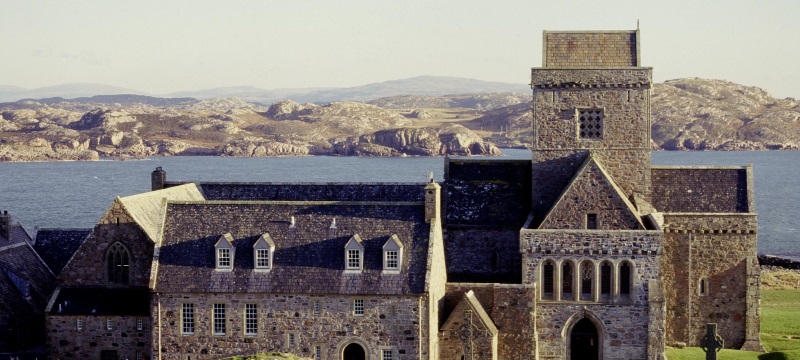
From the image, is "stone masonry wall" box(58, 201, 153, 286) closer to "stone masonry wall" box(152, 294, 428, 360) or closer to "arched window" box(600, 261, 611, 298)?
"stone masonry wall" box(152, 294, 428, 360)

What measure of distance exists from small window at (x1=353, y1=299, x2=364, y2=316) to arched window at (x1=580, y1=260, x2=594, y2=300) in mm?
Result: 9503

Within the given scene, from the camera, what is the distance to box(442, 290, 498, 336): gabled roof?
44062 mm

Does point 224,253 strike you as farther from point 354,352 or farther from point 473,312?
point 473,312

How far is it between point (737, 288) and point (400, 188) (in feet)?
53.3

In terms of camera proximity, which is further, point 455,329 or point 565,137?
point 565,137

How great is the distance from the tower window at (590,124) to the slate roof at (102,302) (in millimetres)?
20763

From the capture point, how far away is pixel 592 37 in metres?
51.4

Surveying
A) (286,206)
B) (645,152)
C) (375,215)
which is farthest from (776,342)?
(286,206)

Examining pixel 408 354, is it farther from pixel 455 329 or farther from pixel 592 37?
pixel 592 37

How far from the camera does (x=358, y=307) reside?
4353 centimetres

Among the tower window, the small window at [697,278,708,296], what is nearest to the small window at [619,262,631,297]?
the small window at [697,278,708,296]

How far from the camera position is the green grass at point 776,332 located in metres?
48.1

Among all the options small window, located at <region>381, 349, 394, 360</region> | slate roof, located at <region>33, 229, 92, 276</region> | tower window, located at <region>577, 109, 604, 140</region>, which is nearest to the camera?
small window, located at <region>381, 349, 394, 360</region>

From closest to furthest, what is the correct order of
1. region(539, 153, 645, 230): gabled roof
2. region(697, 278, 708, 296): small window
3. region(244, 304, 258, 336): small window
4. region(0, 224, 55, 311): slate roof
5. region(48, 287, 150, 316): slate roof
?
region(244, 304, 258, 336): small window < region(48, 287, 150, 316): slate roof < region(539, 153, 645, 230): gabled roof < region(697, 278, 708, 296): small window < region(0, 224, 55, 311): slate roof
